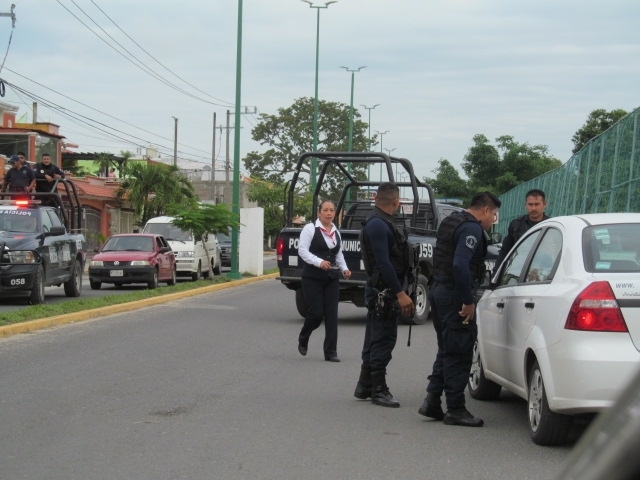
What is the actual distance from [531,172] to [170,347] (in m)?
51.3

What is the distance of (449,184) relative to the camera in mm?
67625

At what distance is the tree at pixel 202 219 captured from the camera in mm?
25953

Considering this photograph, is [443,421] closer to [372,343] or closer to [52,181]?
[372,343]

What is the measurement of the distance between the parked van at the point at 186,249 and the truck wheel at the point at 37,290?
1002 centimetres

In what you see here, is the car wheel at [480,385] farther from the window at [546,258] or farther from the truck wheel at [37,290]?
the truck wheel at [37,290]

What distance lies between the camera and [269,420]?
730 centimetres

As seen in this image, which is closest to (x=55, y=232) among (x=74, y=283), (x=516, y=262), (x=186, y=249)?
(x=74, y=283)

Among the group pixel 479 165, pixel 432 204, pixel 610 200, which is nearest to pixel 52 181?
pixel 432 204

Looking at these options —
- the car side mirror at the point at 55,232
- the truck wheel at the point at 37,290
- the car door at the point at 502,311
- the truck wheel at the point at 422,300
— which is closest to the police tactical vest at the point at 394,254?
the car door at the point at 502,311

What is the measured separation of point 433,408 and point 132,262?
17653 mm

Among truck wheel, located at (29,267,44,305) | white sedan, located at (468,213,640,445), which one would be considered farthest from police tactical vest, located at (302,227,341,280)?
truck wheel, located at (29,267,44,305)

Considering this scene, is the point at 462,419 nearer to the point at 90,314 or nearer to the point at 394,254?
the point at 394,254

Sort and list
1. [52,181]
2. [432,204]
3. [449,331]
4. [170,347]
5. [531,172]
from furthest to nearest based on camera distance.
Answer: [531,172] → [52,181] → [432,204] → [170,347] → [449,331]

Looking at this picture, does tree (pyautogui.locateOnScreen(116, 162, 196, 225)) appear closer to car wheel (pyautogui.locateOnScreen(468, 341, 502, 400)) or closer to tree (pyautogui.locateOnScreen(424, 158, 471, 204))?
tree (pyautogui.locateOnScreen(424, 158, 471, 204))
